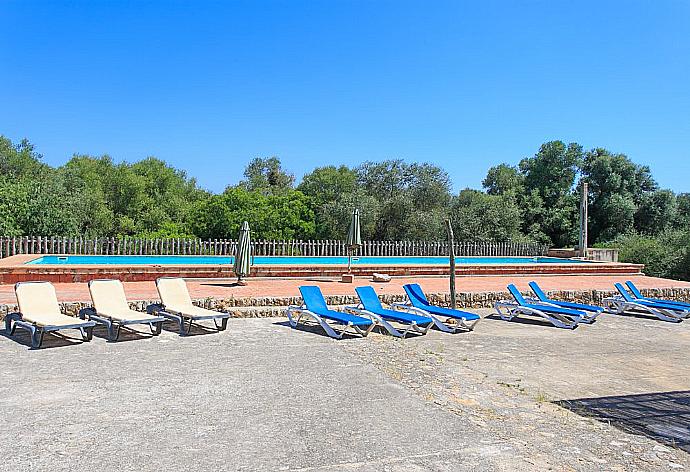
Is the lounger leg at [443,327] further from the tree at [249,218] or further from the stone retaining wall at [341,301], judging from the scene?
the tree at [249,218]

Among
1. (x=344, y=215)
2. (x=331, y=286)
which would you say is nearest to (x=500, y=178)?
(x=344, y=215)

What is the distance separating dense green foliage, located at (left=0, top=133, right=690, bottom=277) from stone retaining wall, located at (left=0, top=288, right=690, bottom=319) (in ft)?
25.7

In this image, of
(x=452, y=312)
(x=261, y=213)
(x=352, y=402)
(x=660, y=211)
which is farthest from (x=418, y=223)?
(x=352, y=402)

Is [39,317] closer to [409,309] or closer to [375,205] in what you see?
[409,309]

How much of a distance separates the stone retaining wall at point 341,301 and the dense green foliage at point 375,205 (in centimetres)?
783

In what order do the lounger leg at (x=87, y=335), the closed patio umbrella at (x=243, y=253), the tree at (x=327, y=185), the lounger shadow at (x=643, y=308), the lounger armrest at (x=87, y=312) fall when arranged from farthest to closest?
the tree at (x=327, y=185), the closed patio umbrella at (x=243, y=253), the lounger shadow at (x=643, y=308), the lounger armrest at (x=87, y=312), the lounger leg at (x=87, y=335)

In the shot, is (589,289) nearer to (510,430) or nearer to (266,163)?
(510,430)

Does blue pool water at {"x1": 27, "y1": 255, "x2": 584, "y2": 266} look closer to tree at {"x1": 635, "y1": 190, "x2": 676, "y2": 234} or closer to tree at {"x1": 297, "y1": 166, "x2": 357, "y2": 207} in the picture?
tree at {"x1": 297, "y1": 166, "x2": 357, "y2": 207}

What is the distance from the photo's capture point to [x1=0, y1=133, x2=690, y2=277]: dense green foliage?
2406 centimetres

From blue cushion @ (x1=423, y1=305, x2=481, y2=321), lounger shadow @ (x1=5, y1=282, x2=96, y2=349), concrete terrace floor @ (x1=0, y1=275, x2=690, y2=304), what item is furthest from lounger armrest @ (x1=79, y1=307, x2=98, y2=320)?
blue cushion @ (x1=423, y1=305, x2=481, y2=321)

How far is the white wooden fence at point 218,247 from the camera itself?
17.9 metres

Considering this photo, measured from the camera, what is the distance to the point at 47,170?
109 ft

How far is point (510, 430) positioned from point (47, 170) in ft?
111

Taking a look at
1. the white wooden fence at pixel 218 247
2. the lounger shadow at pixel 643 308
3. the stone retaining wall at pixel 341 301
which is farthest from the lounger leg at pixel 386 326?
the white wooden fence at pixel 218 247
